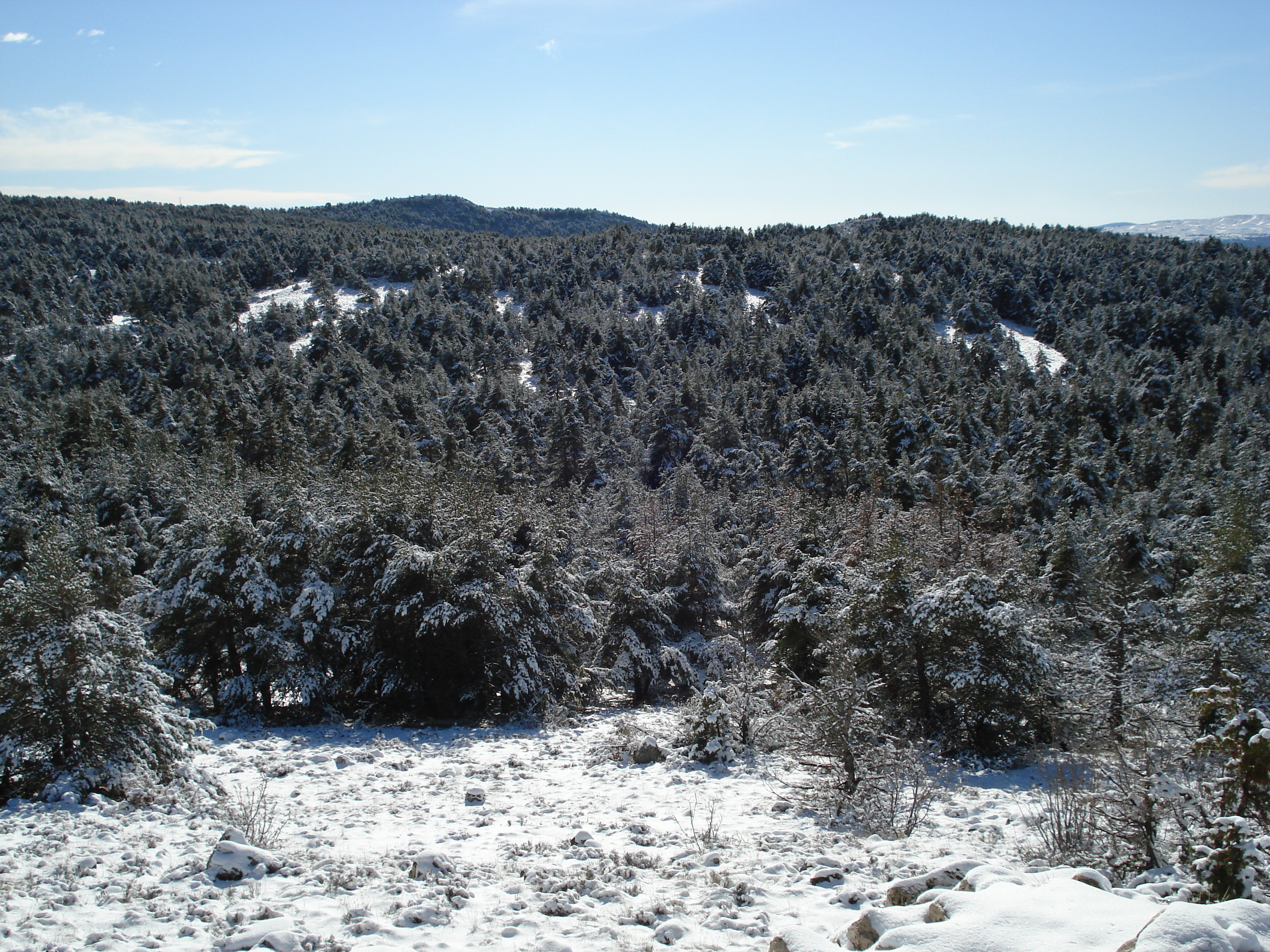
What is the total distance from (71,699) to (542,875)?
856cm

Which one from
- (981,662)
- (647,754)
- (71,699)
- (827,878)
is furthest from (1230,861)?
(71,699)

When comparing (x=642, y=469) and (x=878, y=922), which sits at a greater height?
(x=878, y=922)

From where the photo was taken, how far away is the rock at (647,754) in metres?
15.0

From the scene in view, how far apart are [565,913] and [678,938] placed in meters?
1.38

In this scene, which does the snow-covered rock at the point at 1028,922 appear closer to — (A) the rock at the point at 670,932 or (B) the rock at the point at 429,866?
(A) the rock at the point at 670,932

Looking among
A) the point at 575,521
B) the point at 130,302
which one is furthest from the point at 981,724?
the point at 130,302

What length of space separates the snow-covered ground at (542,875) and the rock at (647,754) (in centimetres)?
162

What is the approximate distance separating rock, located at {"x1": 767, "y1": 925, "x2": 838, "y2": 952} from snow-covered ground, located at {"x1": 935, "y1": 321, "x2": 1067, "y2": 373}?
103 m

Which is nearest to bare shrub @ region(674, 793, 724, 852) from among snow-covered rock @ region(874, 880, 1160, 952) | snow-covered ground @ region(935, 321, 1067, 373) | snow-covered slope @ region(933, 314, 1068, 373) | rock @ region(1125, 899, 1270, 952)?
snow-covered rock @ region(874, 880, 1160, 952)

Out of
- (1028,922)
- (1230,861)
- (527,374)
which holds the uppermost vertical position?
(527,374)

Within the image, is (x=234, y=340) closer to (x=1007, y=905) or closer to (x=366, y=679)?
(x=366, y=679)

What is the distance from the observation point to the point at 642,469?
7119 cm

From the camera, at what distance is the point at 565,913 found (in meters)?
7.28

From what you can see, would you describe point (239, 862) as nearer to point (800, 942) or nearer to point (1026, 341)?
point (800, 942)
